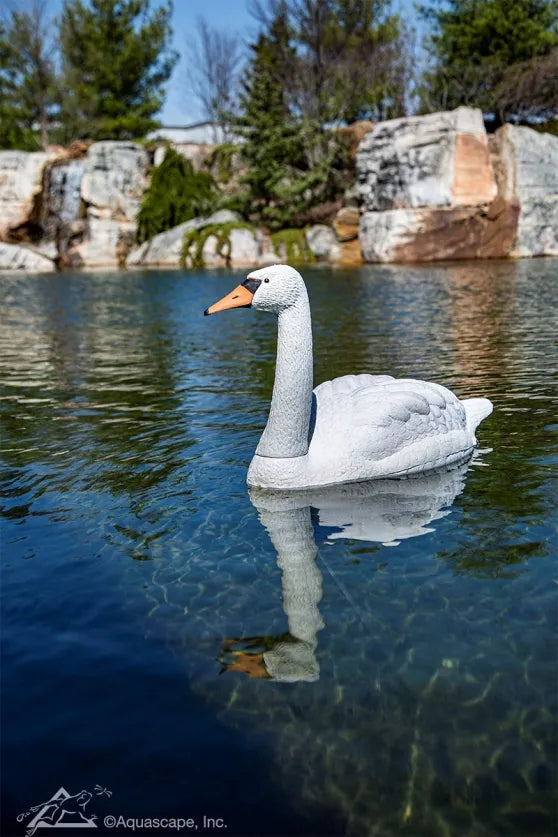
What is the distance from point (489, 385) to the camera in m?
8.34

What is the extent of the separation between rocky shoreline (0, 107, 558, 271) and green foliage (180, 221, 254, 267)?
0.05 meters

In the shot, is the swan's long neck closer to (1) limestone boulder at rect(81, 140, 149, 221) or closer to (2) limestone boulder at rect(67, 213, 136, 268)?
(2) limestone boulder at rect(67, 213, 136, 268)

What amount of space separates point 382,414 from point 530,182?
96.9 feet

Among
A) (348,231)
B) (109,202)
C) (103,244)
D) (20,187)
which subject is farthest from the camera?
(20,187)

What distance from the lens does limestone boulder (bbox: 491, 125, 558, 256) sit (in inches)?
1217

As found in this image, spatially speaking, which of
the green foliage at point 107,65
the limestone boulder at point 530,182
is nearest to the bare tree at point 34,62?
the green foliage at point 107,65

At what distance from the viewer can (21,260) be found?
36781mm

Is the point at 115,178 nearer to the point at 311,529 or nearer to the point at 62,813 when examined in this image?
the point at 311,529

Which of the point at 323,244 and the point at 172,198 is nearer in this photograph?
the point at 323,244

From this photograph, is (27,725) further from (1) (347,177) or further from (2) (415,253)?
(1) (347,177)

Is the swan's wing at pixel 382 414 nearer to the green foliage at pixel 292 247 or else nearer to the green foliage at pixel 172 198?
the green foliage at pixel 292 247

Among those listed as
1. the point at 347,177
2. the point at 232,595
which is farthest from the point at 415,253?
the point at 232,595

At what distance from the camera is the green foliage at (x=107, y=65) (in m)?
49.0

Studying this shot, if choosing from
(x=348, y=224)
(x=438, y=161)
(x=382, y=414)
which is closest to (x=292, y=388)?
(x=382, y=414)
